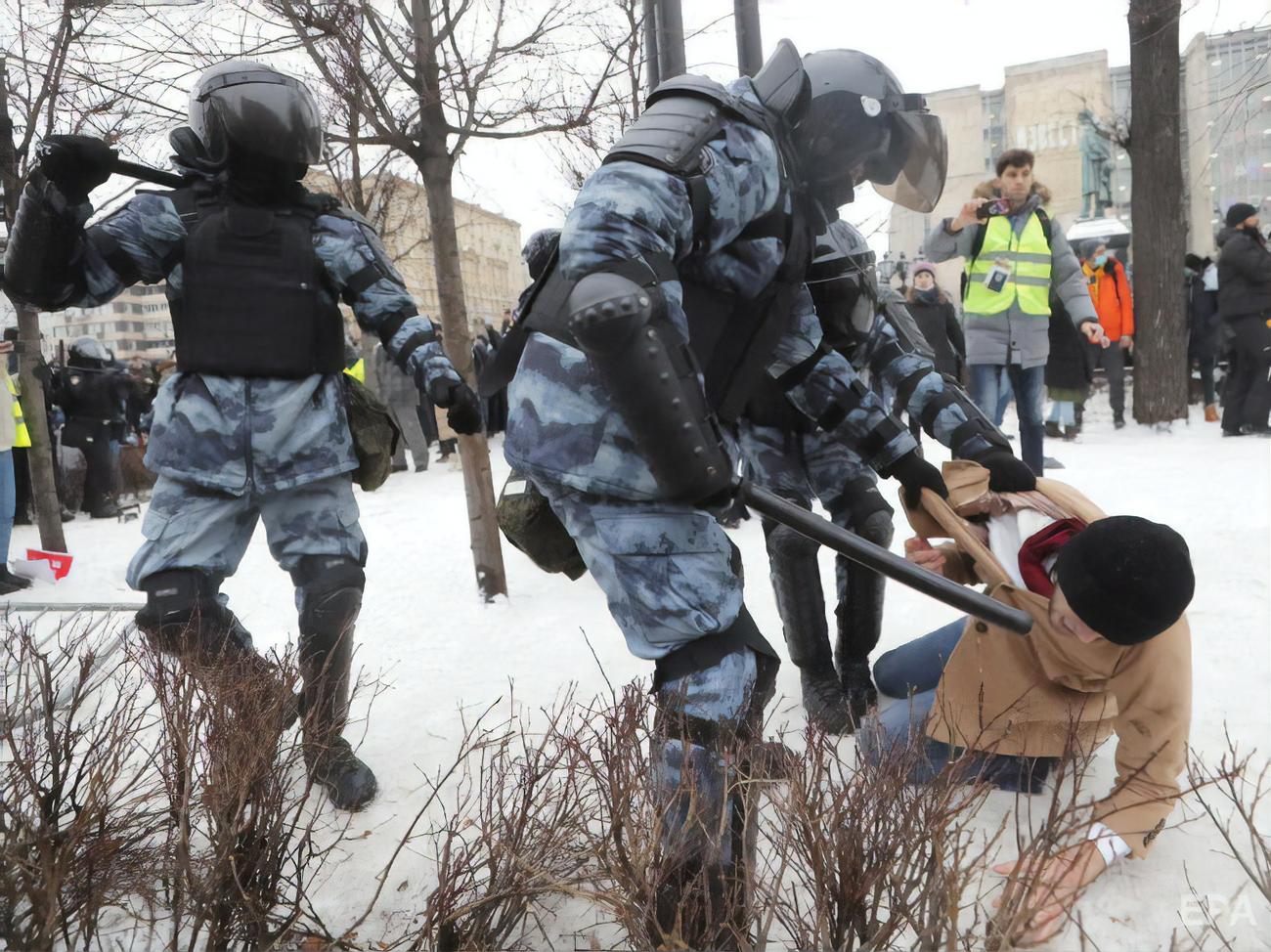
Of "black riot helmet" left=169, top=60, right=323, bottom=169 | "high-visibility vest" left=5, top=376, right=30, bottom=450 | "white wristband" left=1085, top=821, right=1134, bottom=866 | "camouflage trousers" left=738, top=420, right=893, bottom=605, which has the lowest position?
"white wristband" left=1085, top=821, right=1134, bottom=866

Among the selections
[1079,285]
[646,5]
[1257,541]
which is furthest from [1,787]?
[1079,285]

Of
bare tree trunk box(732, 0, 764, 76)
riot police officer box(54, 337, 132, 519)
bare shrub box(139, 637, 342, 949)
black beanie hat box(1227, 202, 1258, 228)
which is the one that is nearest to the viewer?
bare shrub box(139, 637, 342, 949)

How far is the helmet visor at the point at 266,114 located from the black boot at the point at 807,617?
5.81 ft

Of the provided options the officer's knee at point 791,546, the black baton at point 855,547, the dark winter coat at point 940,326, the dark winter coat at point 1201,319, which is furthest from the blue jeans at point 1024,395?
the dark winter coat at point 1201,319

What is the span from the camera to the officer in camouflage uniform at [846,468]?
8.46 feet

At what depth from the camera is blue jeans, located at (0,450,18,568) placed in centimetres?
529

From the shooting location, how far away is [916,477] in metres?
2.51

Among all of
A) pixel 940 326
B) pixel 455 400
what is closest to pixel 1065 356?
pixel 940 326

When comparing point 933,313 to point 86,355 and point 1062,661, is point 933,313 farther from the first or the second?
point 86,355

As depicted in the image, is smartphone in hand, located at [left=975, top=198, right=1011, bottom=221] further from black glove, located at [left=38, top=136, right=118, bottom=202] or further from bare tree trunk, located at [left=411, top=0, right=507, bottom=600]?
black glove, located at [left=38, top=136, right=118, bottom=202]

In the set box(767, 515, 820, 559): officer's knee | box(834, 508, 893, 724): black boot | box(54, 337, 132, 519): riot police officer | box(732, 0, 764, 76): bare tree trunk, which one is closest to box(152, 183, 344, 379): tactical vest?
box(767, 515, 820, 559): officer's knee

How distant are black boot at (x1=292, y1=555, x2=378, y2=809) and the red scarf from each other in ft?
5.70

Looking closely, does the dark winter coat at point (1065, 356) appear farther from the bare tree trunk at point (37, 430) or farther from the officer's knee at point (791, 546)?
the bare tree trunk at point (37, 430)

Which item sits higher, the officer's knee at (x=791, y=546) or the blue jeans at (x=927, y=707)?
the officer's knee at (x=791, y=546)
